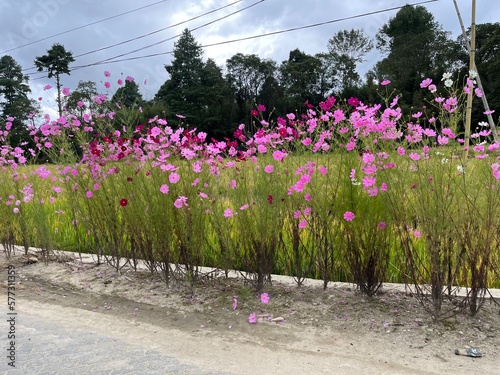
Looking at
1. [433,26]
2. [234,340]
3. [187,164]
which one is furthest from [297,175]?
[433,26]

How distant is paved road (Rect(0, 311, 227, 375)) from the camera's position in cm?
215

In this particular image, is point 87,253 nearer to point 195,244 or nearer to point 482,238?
point 195,244

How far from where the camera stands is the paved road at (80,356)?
2.15m

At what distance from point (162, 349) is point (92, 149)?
1984 mm

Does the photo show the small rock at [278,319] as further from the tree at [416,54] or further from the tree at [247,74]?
the tree at [247,74]

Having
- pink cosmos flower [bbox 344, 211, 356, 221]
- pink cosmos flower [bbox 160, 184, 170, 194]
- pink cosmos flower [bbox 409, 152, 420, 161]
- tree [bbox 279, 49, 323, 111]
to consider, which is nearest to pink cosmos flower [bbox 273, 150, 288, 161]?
pink cosmos flower [bbox 344, 211, 356, 221]

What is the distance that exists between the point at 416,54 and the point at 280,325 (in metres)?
39.0

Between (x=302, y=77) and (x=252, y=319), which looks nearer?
(x=252, y=319)

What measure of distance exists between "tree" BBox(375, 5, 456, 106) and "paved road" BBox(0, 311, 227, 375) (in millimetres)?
30686

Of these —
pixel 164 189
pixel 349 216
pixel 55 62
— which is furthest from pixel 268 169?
pixel 55 62

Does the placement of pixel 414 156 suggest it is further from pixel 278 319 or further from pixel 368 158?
pixel 278 319

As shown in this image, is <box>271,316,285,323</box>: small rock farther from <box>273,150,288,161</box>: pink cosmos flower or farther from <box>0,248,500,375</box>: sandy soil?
<box>273,150,288,161</box>: pink cosmos flower

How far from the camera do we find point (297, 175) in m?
3.08

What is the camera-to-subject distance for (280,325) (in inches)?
106
